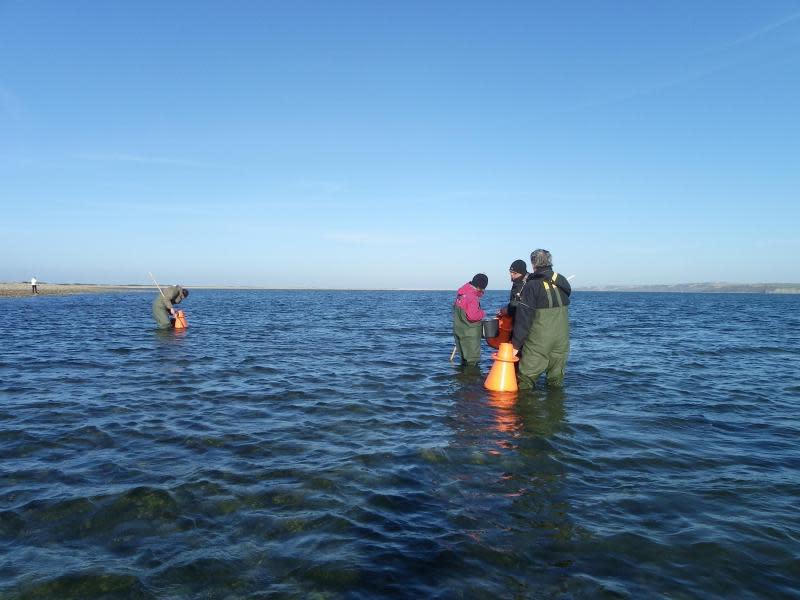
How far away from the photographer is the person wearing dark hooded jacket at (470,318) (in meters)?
13.1

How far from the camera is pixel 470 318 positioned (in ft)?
43.3

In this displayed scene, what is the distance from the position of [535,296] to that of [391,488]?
5502 mm

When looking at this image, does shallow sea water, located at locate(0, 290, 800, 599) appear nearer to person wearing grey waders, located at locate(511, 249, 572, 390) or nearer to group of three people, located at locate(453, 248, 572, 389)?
group of three people, located at locate(453, 248, 572, 389)

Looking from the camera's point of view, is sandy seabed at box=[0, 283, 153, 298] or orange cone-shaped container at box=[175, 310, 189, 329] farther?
sandy seabed at box=[0, 283, 153, 298]

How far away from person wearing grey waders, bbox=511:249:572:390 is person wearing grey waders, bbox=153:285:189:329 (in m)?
17.4

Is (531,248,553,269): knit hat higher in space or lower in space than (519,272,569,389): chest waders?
higher

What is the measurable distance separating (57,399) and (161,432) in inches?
142

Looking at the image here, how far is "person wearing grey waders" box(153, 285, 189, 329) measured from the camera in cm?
2277

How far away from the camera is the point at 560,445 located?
750 cm

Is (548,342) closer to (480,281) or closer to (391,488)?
(480,281)

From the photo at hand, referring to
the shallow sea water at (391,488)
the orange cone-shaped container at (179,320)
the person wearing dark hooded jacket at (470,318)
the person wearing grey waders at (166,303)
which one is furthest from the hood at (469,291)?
the orange cone-shaped container at (179,320)

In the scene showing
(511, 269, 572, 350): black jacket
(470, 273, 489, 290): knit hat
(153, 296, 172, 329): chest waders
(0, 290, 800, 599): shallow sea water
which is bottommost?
(0, 290, 800, 599): shallow sea water

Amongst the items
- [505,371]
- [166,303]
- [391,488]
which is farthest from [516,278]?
[166,303]

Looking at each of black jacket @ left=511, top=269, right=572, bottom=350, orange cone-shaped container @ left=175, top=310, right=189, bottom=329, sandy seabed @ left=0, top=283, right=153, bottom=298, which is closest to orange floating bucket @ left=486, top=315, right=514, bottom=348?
black jacket @ left=511, top=269, right=572, bottom=350
